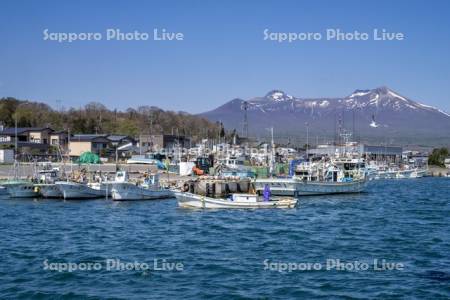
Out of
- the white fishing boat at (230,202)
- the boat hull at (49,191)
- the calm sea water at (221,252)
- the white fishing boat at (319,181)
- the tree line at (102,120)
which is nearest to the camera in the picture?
the calm sea water at (221,252)

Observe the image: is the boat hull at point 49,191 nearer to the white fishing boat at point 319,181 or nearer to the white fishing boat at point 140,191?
the white fishing boat at point 140,191

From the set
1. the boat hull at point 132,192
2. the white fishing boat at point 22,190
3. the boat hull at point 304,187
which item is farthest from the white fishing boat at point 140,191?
the boat hull at point 304,187

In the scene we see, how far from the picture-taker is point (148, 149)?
10644 centimetres

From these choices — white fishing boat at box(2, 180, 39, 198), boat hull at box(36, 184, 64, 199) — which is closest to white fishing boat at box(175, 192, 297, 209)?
boat hull at box(36, 184, 64, 199)

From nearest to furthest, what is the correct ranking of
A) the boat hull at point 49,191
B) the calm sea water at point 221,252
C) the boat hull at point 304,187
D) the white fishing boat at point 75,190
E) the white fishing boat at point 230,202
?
the calm sea water at point 221,252 → the white fishing boat at point 230,202 → the white fishing boat at point 75,190 → the boat hull at point 49,191 → the boat hull at point 304,187

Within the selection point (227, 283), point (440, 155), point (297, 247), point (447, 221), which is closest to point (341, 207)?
point (447, 221)

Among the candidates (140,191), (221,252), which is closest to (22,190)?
(140,191)

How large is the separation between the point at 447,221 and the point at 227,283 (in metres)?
21.5

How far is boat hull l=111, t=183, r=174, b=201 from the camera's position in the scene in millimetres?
48438

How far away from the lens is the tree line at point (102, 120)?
11031cm

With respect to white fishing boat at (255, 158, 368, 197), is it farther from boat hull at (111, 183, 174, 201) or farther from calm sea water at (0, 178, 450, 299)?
calm sea water at (0, 178, 450, 299)

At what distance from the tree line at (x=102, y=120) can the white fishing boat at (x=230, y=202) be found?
57.5 meters

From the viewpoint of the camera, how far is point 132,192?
49031 mm

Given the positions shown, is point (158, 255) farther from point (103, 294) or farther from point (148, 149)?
point (148, 149)
